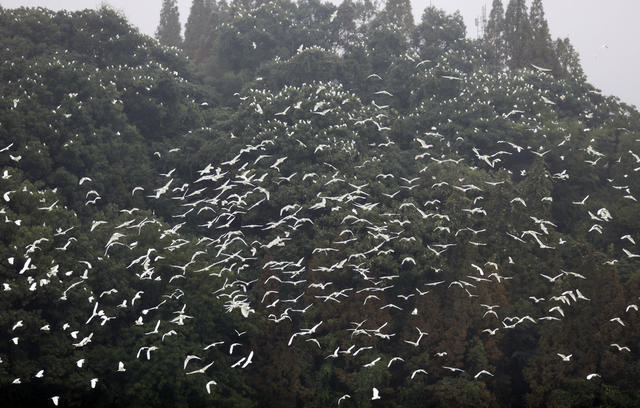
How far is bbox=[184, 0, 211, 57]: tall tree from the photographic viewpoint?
56.1m

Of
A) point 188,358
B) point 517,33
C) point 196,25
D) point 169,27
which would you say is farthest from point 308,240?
point 169,27

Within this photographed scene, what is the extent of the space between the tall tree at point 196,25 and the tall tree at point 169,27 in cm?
75

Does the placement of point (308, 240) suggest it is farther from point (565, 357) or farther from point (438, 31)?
point (438, 31)

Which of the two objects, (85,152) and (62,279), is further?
(85,152)

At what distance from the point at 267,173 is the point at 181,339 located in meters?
9.16

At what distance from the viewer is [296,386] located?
2814 centimetres

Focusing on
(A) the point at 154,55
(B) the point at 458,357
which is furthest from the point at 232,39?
(B) the point at 458,357

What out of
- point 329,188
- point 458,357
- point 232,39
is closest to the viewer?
point 458,357

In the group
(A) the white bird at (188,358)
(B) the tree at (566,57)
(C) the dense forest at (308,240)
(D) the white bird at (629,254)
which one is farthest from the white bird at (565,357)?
(B) the tree at (566,57)

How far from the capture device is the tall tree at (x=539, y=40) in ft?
149

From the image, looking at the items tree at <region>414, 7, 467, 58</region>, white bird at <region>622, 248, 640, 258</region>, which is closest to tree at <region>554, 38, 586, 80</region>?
tree at <region>414, 7, 467, 58</region>

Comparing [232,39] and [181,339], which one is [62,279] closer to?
[181,339]

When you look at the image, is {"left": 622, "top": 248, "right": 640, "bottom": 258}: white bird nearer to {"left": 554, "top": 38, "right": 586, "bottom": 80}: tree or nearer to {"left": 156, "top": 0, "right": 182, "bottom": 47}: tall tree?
{"left": 554, "top": 38, "right": 586, "bottom": 80}: tree

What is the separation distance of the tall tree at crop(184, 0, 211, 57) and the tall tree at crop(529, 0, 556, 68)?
75.1 ft
